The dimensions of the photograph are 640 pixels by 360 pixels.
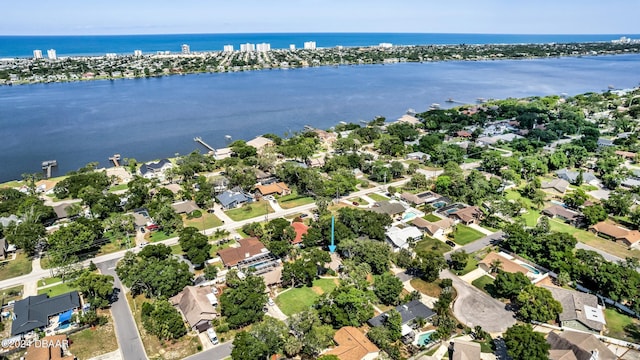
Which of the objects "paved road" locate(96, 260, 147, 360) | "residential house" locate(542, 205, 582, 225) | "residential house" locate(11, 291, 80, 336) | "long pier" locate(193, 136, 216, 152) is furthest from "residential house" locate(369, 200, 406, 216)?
"long pier" locate(193, 136, 216, 152)

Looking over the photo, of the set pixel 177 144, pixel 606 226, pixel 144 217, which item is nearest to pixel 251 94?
pixel 177 144

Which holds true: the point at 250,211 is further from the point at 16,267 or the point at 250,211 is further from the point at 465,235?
the point at 465,235

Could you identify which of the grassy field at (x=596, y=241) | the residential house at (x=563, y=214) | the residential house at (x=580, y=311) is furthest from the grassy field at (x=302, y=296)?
the residential house at (x=563, y=214)

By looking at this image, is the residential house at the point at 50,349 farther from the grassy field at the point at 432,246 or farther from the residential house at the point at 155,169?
the residential house at the point at 155,169

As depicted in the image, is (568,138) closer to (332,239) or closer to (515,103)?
(515,103)

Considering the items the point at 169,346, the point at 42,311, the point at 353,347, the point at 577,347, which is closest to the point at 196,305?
the point at 169,346

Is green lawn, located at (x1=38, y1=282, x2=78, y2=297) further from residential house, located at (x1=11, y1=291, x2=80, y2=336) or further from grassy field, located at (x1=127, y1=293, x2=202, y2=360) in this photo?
grassy field, located at (x1=127, y1=293, x2=202, y2=360)
